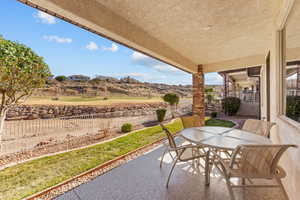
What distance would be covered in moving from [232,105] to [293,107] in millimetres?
7625

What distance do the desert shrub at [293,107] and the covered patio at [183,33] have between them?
7 centimetres

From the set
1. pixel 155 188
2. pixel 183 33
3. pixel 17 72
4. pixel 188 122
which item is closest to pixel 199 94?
pixel 188 122

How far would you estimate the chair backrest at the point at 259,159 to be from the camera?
4.66 ft

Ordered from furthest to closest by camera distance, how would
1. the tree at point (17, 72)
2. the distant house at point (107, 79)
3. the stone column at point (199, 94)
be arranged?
the distant house at point (107, 79)
the stone column at point (199, 94)
the tree at point (17, 72)

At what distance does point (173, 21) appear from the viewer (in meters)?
2.44

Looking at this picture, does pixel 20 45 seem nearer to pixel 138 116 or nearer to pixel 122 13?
pixel 122 13

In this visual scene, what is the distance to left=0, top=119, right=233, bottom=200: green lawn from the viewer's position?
78.6 inches

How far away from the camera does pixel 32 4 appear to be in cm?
160

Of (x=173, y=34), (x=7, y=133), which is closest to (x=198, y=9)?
(x=173, y=34)

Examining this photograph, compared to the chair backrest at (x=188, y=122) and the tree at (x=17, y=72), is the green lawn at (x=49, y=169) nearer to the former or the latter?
the tree at (x=17, y=72)

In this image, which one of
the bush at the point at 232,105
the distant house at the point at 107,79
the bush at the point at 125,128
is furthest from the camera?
the distant house at the point at 107,79

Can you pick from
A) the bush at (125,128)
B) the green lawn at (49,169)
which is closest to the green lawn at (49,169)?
the green lawn at (49,169)

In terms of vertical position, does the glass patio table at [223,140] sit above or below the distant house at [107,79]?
below

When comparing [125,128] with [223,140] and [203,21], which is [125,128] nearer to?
[223,140]
